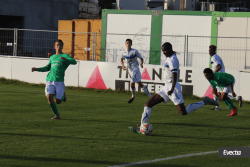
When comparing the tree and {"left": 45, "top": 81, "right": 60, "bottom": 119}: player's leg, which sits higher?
the tree

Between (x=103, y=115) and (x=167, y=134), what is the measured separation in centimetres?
288

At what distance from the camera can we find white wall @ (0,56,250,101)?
1570 centimetres

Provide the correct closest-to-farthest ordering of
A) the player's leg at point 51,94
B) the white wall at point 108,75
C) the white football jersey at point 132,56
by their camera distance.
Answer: the player's leg at point 51,94 → the white football jersey at point 132,56 → the white wall at point 108,75

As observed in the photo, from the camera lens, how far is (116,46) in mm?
21578

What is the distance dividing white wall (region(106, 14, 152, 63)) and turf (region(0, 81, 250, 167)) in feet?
26.7

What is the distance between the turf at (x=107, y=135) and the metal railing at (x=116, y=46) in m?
5.50

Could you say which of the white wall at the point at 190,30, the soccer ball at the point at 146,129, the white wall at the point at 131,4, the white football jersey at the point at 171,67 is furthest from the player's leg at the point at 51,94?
the white wall at the point at 131,4

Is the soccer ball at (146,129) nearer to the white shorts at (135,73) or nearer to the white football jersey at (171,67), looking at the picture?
the white football jersey at (171,67)

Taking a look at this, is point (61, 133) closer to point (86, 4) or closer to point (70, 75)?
point (70, 75)

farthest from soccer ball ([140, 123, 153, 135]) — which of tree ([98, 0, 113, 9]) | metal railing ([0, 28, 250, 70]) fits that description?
tree ([98, 0, 113, 9])

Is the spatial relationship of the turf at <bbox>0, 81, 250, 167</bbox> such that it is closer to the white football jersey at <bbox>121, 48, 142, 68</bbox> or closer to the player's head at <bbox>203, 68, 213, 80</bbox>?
the player's head at <bbox>203, 68, 213, 80</bbox>

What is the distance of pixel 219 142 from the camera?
7930 millimetres

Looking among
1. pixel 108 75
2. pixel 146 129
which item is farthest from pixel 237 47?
pixel 146 129

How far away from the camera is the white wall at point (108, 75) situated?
15703 millimetres
